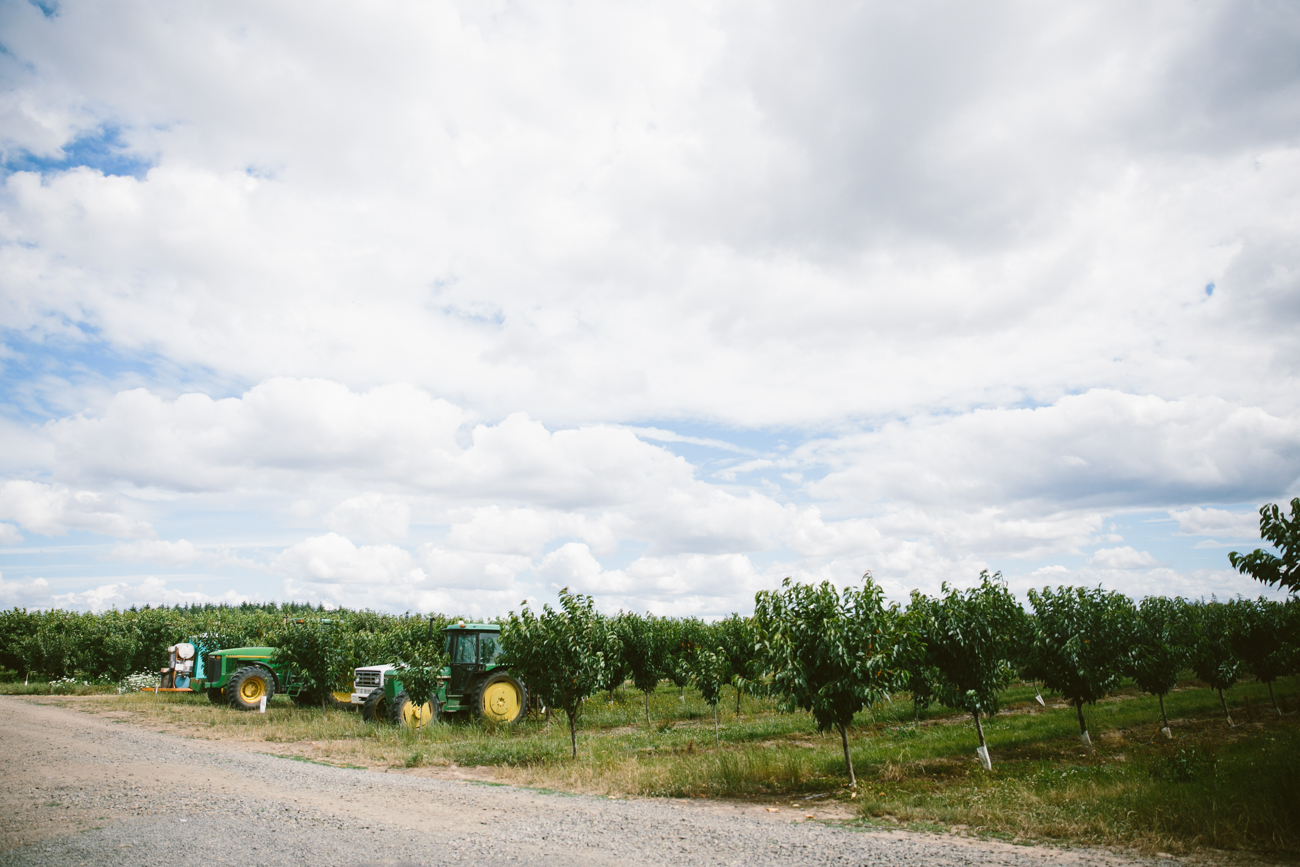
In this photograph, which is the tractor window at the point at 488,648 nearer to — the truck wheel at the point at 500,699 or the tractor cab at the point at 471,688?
the tractor cab at the point at 471,688

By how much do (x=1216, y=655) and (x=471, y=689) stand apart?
2657 cm

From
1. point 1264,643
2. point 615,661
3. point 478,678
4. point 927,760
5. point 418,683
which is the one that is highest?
point 615,661

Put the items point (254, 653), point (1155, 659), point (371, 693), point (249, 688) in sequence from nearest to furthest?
point (1155, 659) → point (371, 693) → point (249, 688) → point (254, 653)

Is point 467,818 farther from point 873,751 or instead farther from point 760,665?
point 873,751

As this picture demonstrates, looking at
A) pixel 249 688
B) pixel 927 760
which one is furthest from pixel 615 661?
pixel 249 688

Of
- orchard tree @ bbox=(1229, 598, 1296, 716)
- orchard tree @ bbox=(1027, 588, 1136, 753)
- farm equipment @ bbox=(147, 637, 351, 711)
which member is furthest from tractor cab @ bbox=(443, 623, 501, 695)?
orchard tree @ bbox=(1229, 598, 1296, 716)

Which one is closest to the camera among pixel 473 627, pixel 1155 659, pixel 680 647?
pixel 1155 659

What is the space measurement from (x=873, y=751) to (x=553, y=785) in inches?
342

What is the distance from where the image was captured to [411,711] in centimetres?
2002

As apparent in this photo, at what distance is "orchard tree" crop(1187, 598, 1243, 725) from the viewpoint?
22.2 m

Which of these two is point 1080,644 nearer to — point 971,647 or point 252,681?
point 971,647

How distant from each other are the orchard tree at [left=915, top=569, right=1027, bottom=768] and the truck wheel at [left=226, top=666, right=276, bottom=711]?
974 inches

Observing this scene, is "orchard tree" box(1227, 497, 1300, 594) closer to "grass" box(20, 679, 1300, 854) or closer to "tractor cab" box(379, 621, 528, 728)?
"grass" box(20, 679, 1300, 854)

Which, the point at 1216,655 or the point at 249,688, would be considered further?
the point at 249,688
